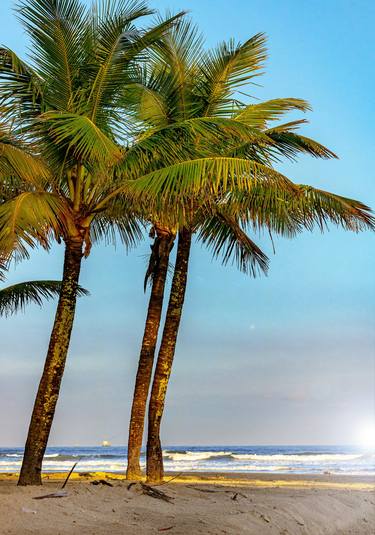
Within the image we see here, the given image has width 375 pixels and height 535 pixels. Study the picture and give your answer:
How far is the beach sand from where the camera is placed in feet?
25.6

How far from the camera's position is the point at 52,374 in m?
10.6

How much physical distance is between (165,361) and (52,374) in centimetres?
322

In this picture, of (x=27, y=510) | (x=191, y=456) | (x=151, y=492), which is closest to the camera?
(x=27, y=510)

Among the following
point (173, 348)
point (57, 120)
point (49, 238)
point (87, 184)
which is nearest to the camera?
point (57, 120)

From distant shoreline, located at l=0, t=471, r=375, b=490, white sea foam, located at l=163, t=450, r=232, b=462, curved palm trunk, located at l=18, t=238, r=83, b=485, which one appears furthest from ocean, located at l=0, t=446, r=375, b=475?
curved palm trunk, located at l=18, t=238, r=83, b=485

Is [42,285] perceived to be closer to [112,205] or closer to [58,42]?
[112,205]

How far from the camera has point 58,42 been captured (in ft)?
36.5

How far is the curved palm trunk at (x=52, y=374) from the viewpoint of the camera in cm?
1035

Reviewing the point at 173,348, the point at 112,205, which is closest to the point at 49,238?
the point at 112,205

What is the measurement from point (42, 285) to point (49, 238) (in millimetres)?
2409

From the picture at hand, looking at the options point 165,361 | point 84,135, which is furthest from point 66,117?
point 165,361

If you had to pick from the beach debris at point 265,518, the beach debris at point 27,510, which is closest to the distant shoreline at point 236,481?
the beach debris at point 265,518

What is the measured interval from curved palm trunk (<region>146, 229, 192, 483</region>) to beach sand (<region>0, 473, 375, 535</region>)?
111 centimetres

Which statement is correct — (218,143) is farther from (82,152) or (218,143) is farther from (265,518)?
(265,518)
